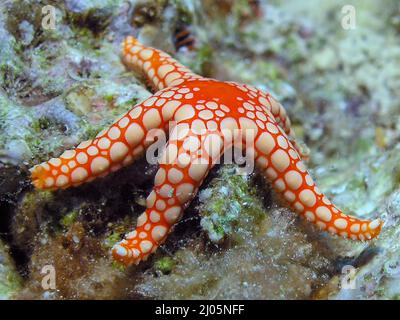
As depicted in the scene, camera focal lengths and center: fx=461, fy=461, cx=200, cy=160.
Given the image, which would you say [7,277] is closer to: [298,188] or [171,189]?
[171,189]

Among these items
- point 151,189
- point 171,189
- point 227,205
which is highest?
point 171,189

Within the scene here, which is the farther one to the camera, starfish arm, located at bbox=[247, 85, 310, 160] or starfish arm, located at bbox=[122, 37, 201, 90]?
starfish arm, located at bbox=[122, 37, 201, 90]

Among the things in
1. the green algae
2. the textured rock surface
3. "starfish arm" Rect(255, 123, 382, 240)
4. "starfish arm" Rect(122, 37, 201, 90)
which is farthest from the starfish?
the textured rock surface

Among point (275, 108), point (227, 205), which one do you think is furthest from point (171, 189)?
point (275, 108)

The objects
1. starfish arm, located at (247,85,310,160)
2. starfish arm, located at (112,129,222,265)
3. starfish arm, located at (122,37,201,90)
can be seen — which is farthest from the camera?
starfish arm, located at (122,37,201,90)

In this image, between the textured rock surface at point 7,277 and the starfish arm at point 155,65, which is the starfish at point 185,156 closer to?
the starfish arm at point 155,65

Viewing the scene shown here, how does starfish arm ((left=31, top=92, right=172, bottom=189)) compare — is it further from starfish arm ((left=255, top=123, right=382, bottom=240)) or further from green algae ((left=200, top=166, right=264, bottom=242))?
starfish arm ((left=255, top=123, right=382, bottom=240))

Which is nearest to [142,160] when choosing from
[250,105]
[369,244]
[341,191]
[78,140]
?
[78,140]
